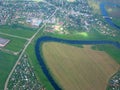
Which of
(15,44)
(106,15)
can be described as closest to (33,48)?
(15,44)

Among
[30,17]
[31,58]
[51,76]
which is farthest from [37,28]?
[51,76]

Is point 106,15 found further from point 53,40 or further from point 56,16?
point 53,40

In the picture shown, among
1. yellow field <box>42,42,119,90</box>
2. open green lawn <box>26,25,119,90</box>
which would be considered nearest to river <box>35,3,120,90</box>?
open green lawn <box>26,25,119,90</box>

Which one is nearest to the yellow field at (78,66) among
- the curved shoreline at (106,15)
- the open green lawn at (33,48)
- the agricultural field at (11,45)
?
the open green lawn at (33,48)

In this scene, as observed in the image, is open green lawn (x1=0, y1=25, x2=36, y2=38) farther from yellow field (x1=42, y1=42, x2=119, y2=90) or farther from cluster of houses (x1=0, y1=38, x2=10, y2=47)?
yellow field (x1=42, y1=42, x2=119, y2=90)

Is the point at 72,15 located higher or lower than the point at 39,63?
higher

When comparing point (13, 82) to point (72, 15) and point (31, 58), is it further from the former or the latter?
point (72, 15)
